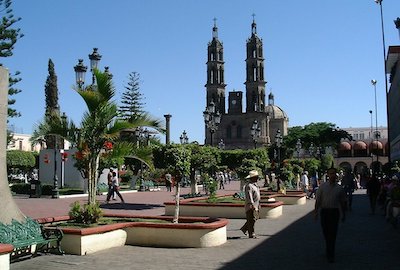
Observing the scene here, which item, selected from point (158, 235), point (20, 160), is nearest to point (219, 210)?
point (158, 235)

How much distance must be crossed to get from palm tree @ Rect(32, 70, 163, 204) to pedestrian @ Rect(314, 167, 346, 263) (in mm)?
3972

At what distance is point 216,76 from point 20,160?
60.1m

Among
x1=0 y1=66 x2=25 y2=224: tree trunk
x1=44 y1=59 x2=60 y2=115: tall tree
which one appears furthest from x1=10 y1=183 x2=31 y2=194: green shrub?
x1=44 y1=59 x2=60 y2=115: tall tree

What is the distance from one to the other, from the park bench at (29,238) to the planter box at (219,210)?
742 centimetres

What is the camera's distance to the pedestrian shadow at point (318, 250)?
7.76 meters

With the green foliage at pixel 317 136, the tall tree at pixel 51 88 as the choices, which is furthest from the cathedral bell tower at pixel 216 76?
the tall tree at pixel 51 88

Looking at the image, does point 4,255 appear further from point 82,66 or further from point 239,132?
point 239,132

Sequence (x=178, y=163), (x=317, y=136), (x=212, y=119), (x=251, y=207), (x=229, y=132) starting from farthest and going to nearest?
(x=229, y=132)
(x=317, y=136)
(x=212, y=119)
(x=178, y=163)
(x=251, y=207)

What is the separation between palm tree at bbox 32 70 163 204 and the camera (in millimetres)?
9984

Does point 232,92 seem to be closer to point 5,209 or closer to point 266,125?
point 266,125

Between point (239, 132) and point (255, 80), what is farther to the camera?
point (239, 132)

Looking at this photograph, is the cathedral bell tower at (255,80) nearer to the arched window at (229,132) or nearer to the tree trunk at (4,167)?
the arched window at (229,132)

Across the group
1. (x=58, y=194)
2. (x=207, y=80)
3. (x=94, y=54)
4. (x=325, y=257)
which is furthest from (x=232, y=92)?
(x=325, y=257)

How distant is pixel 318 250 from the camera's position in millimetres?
9133
